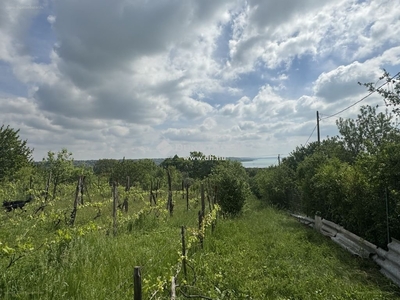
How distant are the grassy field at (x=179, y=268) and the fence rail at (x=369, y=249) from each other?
0.81ft

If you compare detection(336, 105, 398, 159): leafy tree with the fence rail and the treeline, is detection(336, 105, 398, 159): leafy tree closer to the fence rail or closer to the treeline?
the treeline

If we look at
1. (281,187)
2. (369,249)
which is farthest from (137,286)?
(281,187)

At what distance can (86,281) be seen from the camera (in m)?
3.70

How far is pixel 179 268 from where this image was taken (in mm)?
3639

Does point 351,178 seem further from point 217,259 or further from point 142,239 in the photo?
point 142,239

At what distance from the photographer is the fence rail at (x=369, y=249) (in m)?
5.69

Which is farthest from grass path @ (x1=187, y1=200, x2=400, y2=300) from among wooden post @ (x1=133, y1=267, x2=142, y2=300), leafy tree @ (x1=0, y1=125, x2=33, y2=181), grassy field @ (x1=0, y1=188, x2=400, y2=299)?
leafy tree @ (x1=0, y1=125, x2=33, y2=181)

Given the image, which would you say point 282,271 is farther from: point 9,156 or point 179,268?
point 9,156

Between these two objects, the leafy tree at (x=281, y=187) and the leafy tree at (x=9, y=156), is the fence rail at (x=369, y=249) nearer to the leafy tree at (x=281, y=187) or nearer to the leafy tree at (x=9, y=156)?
the leafy tree at (x=281, y=187)

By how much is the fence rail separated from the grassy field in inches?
9.7

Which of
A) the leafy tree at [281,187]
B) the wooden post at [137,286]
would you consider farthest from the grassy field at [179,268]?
the leafy tree at [281,187]

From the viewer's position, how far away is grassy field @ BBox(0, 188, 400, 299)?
11.5 feet

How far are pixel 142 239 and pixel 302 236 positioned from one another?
5.44 m

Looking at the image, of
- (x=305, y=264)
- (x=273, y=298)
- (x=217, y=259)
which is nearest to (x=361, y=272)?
(x=305, y=264)
